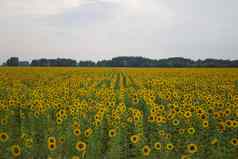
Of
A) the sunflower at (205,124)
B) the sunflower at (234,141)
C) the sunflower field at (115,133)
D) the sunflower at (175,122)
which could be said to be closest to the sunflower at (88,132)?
the sunflower field at (115,133)

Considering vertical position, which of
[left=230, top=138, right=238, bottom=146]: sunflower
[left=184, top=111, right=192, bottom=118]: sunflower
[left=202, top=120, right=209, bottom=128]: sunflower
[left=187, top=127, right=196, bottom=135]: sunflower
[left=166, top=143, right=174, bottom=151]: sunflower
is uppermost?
[left=184, top=111, right=192, bottom=118]: sunflower

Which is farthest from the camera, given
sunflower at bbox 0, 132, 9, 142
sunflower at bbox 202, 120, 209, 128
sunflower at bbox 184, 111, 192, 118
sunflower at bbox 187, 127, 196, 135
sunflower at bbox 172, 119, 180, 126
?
sunflower at bbox 184, 111, 192, 118

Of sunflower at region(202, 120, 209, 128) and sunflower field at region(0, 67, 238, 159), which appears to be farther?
sunflower at region(202, 120, 209, 128)

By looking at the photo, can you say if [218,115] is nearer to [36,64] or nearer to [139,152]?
[139,152]

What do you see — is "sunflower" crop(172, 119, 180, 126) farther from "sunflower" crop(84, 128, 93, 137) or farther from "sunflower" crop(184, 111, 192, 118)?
"sunflower" crop(84, 128, 93, 137)

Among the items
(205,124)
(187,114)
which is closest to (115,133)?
(205,124)

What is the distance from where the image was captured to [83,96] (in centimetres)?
1286

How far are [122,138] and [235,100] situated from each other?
419 cm

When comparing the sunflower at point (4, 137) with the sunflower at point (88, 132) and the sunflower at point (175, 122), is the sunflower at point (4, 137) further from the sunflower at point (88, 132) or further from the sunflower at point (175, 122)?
the sunflower at point (175, 122)

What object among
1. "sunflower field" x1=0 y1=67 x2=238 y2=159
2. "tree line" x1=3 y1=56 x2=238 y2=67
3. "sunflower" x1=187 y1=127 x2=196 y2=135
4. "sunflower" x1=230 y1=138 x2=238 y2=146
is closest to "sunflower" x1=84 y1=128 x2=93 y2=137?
"sunflower field" x1=0 y1=67 x2=238 y2=159

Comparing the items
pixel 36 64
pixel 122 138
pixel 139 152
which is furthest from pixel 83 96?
pixel 36 64

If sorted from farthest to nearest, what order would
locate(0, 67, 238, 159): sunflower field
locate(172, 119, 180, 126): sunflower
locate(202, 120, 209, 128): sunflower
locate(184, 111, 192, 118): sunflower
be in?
locate(184, 111, 192, 118): sunflower → locate(172, 119, 180, 126): sunflower → locate(202, 120, 209, 128): sunflower → locate(0, 67, 238, 159): sunflower field

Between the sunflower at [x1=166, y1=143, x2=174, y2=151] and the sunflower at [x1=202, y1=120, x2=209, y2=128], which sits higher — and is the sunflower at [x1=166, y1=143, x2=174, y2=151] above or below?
below

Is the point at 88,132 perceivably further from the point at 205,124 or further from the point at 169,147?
the point at 205,124
